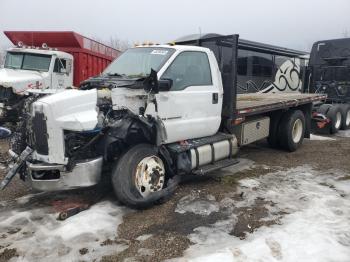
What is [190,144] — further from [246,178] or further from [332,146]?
[332,146]

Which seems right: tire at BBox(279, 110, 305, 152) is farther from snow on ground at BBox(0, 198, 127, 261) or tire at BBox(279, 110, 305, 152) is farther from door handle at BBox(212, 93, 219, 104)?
snow on ground at BBox(0, 198, 127, 261)

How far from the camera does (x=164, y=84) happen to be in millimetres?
5867

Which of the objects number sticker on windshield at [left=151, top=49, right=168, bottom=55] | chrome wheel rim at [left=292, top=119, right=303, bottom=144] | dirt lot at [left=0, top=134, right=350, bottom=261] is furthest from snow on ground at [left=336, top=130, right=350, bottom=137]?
number sticker on windshield at [left=151, top=49, right=168, bottom=55]

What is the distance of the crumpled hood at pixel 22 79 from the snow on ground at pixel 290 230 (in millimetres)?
7482

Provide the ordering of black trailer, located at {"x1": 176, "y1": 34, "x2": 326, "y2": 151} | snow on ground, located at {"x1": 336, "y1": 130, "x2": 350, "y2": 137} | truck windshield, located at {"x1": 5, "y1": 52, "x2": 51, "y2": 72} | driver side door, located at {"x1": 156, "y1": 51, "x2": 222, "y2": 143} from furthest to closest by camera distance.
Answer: snow on ground, located at {"x1": 336, "y1": 130, "x2": 350, "y2": 137}
truck windshield, located at {"x1": 5, "y1": 52, "x2": 51, "y2": 72}
black trailer, located at {"x1": 176, "y1": 34, "x2": 326, "y2": 151}
driver side door, located at {"x1": 156, "y1": 51, "x2": 222, "y2": 143}

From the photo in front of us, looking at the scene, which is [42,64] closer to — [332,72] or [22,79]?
[22,79]

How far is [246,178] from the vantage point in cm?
717

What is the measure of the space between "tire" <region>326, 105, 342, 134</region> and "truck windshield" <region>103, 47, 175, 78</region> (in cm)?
790

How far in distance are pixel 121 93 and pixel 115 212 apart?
1617 millimetres

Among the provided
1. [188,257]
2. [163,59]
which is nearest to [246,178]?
[163,59]

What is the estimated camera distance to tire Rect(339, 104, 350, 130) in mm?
13328

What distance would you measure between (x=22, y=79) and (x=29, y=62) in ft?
4.14

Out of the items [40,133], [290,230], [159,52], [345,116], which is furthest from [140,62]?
[345,116]

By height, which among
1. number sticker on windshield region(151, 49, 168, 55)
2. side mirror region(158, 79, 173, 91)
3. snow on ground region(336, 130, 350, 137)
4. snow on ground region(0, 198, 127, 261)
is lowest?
snow on ground region(0, 198, 127, 261)
